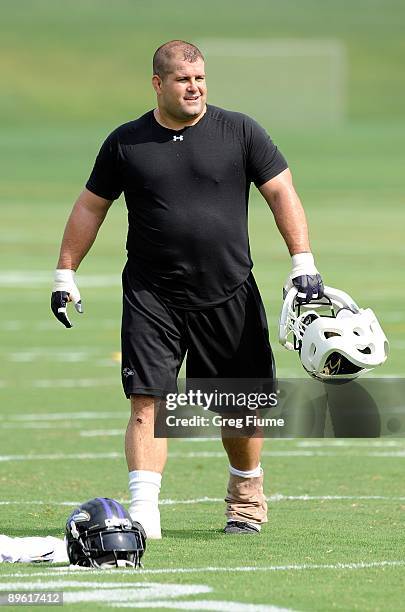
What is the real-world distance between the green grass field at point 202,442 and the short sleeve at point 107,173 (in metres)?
1.77

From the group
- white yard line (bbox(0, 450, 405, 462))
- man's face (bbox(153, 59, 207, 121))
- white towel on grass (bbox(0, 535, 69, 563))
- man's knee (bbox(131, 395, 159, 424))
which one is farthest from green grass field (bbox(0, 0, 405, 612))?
man's face (bbox(153, 59, 207, 121))

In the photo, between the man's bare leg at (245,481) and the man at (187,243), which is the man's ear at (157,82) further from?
the man's bare leg at (245,481)

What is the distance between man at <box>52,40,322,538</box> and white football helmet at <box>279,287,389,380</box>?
14 cm

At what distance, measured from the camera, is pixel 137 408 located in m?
9.16

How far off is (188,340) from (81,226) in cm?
84

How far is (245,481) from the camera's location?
31.5ft

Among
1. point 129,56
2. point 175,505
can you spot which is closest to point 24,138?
point 129,56

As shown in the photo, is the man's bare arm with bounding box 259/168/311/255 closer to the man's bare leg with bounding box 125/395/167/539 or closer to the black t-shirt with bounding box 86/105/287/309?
the black t-shirt with bounding box 86/105/287/309

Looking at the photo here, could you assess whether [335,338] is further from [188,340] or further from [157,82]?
[157,82]

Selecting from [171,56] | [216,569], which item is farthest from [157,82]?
[216,569]

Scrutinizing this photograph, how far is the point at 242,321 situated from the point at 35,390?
6.91 m

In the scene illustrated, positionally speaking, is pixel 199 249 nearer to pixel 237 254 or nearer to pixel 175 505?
pixel 237 254

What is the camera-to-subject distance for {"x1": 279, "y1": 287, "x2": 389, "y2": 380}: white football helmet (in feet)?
29.6

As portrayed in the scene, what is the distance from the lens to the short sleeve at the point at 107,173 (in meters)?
9.27
